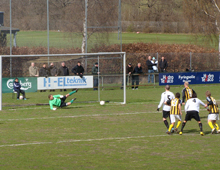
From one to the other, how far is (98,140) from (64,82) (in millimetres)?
8583

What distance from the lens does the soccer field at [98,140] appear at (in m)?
9.74

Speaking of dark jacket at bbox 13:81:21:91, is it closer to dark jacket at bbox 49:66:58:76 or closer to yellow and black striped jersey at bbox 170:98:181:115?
dark jacket at bbox 49:66:58:76

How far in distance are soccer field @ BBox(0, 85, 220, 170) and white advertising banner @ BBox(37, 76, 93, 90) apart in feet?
3.97

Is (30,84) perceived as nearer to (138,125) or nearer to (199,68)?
(138,125)

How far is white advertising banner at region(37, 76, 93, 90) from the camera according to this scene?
2019 centimetres

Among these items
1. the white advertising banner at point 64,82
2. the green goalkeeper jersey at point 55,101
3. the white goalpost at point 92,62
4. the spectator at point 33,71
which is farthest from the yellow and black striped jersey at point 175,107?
the spectator at point 33,71

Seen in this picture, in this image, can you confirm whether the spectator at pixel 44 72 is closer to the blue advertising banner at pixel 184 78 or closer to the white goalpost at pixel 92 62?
the white goalpost at pixel 92 62

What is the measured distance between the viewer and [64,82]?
2042 centimetres

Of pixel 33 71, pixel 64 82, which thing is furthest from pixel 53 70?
pixel 64 82

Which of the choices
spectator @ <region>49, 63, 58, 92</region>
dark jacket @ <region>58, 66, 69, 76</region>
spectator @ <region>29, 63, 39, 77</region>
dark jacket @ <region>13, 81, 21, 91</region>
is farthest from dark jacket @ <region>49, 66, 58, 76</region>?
dark jacket @ <region>13, 81, 21, 91</region>

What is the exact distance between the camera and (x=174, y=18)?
65.5 meters

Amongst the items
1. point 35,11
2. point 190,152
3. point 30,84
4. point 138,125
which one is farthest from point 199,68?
point 190,152

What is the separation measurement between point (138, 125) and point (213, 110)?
3133 mm

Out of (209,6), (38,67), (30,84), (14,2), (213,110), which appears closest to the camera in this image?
(213,110)
